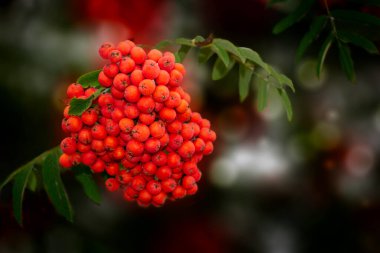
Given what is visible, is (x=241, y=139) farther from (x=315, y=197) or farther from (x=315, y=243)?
(x=315, y=243)

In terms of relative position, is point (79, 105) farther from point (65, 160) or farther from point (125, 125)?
point (65, 160)

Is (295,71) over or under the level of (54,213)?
over

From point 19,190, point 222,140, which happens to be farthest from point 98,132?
point 222,140

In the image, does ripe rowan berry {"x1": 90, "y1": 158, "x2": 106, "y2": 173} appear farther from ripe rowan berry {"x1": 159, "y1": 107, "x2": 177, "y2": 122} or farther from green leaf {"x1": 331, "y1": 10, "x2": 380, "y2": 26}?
green leaf {"x1": 331, "y1": 10, "x2": 380, "y2": 26}

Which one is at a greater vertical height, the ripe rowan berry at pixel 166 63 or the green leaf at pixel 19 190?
the ripe rowan berry at pixel 166 63

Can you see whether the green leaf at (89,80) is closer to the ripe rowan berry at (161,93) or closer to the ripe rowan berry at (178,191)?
the ripe rowan berry at (161,93)

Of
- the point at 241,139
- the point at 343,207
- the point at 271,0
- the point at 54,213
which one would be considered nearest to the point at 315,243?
the point at 343,207

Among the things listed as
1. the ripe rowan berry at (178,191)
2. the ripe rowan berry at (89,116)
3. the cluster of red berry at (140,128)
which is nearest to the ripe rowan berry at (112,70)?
the cluster of red berry at (140,128)
